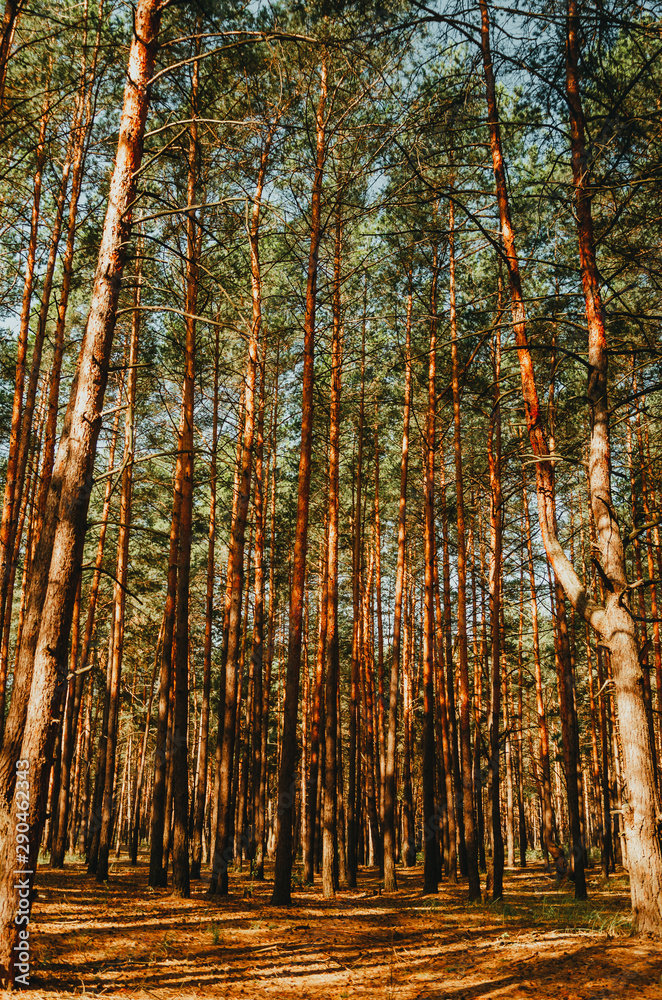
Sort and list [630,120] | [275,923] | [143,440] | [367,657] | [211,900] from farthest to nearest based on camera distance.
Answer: [367,657]
[143,440]
[211,900]
[275,923]
[630,120]

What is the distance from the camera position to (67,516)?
4.73 meters

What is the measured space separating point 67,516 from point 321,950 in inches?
221

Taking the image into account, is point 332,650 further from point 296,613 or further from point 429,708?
point 296,613

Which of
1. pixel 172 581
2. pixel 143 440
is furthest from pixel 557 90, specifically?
pixel 143 440

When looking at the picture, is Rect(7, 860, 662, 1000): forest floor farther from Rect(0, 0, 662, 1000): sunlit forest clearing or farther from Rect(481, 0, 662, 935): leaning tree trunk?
Rect(481, 0, 662, 935): leaning tree trunk

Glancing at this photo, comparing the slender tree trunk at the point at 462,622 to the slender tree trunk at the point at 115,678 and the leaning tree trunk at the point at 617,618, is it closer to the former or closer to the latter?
the leaning tree trunk at the point at 617,618

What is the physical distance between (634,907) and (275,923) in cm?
456

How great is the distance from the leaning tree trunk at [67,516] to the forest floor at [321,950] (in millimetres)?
1092

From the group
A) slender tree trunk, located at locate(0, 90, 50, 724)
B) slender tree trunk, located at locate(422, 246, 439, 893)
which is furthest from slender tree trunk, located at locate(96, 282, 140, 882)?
slender tree trunk, located at locate(422, 246, 439, 893)

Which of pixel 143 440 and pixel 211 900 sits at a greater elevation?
pixel 143 440

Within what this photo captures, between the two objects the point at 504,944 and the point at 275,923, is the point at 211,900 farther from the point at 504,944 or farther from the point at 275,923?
the point at 504,944

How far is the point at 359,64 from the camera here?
1059 centimetres

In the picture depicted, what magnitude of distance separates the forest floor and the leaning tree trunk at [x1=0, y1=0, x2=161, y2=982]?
109 cm

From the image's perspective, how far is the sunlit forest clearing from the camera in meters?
5.18
